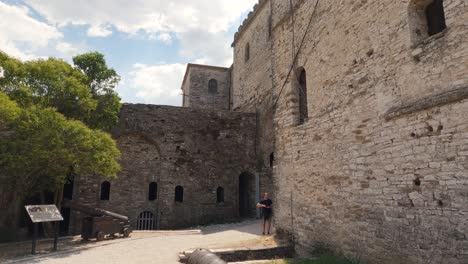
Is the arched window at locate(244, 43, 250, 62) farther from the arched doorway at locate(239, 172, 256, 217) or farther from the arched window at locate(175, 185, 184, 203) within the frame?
the arched window at locate(175, 185, 184, 203)

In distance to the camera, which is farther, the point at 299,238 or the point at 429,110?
the point at 299,238

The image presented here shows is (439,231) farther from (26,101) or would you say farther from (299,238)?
(26,101)

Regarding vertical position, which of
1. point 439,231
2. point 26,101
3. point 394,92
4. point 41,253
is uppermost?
point 26,101

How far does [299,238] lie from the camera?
8156 mm

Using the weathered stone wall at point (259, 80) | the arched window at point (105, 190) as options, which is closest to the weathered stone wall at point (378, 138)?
the weathered stone wall at point (259, 80)

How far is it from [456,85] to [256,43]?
14.5m

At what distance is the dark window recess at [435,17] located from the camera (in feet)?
18.7

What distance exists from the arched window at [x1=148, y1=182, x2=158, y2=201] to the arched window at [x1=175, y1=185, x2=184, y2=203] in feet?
3.03

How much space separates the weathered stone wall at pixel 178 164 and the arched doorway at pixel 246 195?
1.10ft

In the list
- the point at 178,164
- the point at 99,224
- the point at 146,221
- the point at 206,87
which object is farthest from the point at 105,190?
the point at 206,87

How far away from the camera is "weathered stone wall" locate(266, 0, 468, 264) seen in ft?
15.6

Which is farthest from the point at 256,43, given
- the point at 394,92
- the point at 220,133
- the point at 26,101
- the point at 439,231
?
the point at 439,231

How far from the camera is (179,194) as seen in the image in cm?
1487

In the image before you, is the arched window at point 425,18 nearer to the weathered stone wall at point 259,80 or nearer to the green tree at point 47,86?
the green tree at point 47,86
